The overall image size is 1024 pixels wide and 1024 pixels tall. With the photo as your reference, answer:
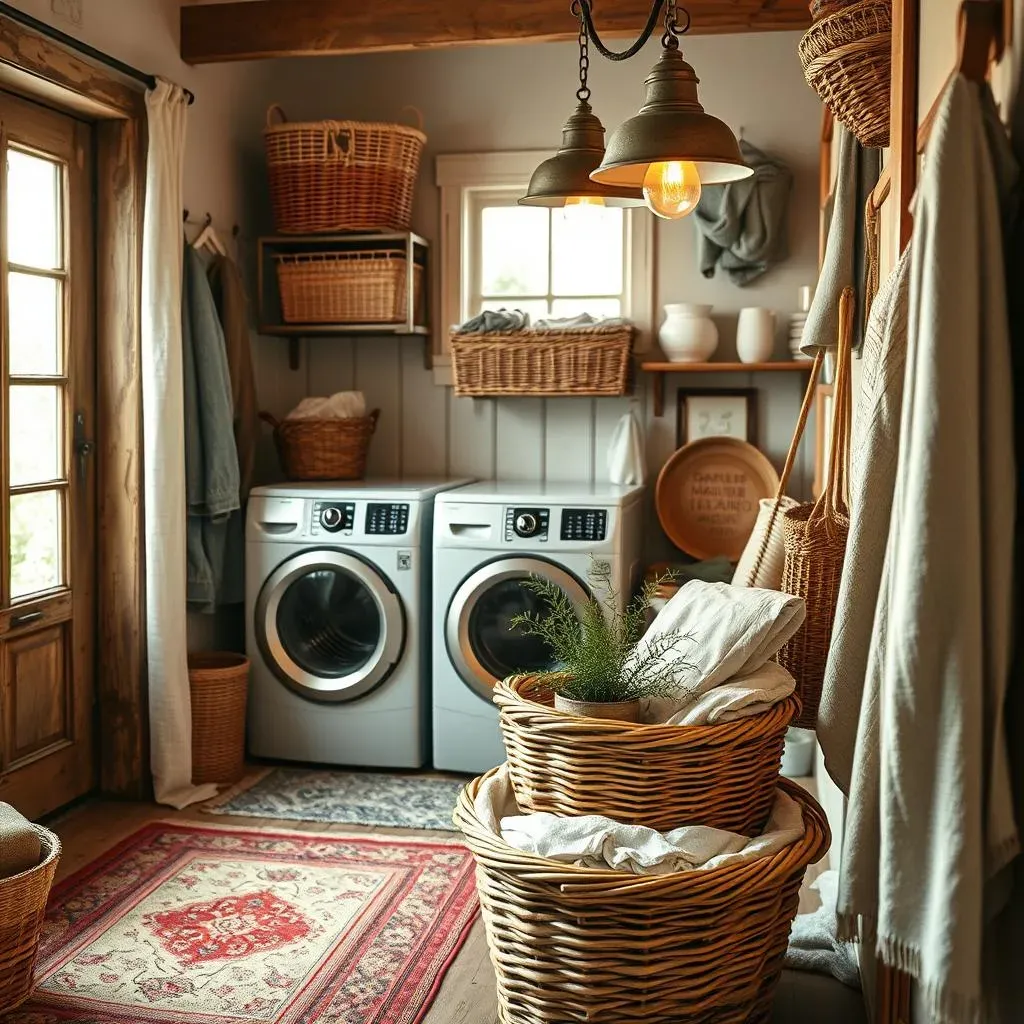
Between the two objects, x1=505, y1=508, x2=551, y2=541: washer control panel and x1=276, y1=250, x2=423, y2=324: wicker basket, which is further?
x1=276, y1=250, x2=423, y2=324: wicker basket

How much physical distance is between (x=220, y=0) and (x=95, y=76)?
77 centimetres

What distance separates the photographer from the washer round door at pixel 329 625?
3.78 metres

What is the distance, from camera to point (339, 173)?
4.07 m

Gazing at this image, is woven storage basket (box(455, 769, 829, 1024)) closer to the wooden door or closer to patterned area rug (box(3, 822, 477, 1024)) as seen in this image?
patterned area rug (box(3, 822, 477, 1024))

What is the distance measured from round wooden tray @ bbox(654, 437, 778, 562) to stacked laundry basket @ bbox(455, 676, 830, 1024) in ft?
7.24

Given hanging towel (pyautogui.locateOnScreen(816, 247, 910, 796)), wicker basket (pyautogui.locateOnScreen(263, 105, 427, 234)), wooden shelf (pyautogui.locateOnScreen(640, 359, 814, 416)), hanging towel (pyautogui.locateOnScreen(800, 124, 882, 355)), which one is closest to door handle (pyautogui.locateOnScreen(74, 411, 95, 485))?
wicker basket (pyautogui.locateOnScreen(263, 105, 427, 234))

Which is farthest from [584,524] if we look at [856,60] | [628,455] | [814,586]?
[856,60]

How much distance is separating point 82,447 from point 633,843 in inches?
88.1

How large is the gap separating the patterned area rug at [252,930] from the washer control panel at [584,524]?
1.01m

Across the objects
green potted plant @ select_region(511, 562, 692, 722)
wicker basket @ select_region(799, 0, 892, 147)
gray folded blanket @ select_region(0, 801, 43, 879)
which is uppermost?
wicker basket @ select_region(799, 0, 892, 147)

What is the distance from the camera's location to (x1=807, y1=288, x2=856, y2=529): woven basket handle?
231 cm

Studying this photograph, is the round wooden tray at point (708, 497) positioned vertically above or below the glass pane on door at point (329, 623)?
above

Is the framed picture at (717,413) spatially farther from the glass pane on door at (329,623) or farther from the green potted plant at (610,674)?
the green potted plant at (610,674)

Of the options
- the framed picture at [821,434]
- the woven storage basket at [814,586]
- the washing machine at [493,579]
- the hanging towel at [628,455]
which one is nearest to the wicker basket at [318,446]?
the washing machine at [493,579]
